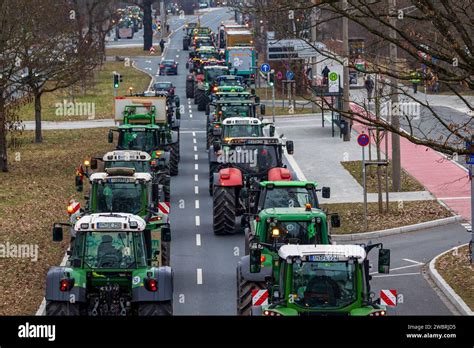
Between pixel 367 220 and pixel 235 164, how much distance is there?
398 cm

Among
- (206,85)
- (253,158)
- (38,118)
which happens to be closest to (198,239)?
(253,158)

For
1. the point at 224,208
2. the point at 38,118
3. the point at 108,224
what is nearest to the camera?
the point at 108,224

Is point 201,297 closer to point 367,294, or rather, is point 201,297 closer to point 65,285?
point 65,285

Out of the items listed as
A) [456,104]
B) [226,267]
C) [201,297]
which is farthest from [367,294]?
[456,104]

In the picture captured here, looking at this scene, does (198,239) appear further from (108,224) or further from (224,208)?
(108,224)

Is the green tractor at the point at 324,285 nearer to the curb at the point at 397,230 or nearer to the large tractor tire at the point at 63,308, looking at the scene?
the large tractor tire at the point at 63,308

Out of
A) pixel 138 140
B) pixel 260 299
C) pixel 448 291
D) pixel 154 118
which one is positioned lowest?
pixel 448 291

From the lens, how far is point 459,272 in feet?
95.2

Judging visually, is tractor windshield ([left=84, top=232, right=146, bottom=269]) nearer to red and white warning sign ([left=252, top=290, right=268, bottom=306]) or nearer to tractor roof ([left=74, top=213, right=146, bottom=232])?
tractor roof ([left=74, top=213, right=146, bottom=232])

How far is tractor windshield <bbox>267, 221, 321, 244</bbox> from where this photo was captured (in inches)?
933

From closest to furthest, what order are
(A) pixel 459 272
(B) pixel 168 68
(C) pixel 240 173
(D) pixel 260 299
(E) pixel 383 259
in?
(D) pixel 260 299, (E) pixel 383 259, (A) pixel 459 272, (C) pixel 240 173, (B) pixel 168 68

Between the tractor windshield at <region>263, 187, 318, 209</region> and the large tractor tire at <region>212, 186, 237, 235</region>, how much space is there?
5448 mm

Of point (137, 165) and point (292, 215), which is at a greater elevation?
point (137, 165)

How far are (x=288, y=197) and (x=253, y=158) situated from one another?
743cm
